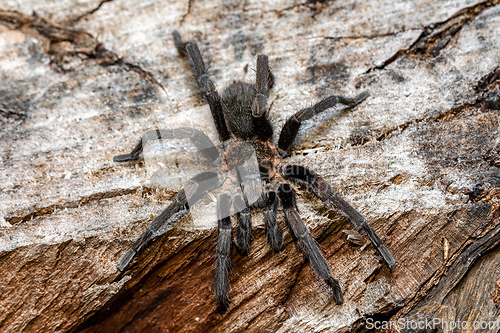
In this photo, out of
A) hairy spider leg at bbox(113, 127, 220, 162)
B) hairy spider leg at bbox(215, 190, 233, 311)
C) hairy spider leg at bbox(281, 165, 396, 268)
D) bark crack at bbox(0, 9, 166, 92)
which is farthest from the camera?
bark crack at bbox(0, 9, 166, 92)

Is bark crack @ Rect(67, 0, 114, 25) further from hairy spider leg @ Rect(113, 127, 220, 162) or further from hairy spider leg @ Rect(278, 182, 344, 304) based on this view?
hairy spider leg @ Rect(278, 182, 344, 304)

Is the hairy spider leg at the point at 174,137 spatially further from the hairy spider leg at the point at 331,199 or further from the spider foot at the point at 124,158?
the hairy spider leg at the point at 331,199

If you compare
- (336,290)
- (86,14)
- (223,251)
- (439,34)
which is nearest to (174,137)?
(223,251)

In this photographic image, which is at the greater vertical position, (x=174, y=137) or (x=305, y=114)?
(x=174, y=137)

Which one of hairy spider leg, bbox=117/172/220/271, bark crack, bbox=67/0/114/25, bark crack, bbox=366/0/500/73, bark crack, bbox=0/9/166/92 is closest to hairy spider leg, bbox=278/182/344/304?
hairy spider leg, bbox=117/172/220/271

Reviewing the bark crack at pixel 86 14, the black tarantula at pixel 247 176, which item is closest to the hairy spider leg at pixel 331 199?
the black tarantula at pixel 247 176

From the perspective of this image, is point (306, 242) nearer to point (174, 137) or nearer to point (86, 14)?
point (174, 137)
